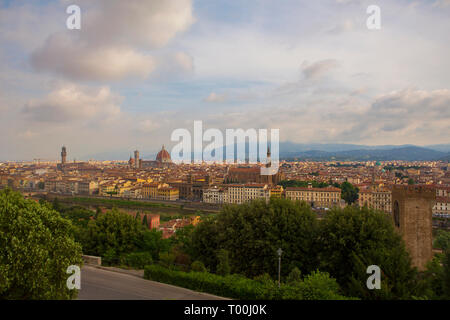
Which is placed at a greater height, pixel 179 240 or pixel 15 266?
pixel 15 266

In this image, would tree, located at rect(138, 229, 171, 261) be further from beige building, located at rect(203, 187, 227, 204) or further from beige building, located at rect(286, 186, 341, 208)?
beige building, located at rect(203, 187, 227, 204)

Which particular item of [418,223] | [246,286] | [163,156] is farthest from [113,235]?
[163,156]

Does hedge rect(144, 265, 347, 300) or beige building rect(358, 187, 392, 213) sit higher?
hedge rect(144, 265, 347, 300)

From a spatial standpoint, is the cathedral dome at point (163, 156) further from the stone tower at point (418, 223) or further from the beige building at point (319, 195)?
the stone tower at point (418, 223)

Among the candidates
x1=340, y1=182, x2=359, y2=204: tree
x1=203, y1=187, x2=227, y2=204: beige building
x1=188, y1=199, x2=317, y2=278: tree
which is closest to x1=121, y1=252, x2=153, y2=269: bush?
x1=188, y1=199, x2=317, y2=278: tree
